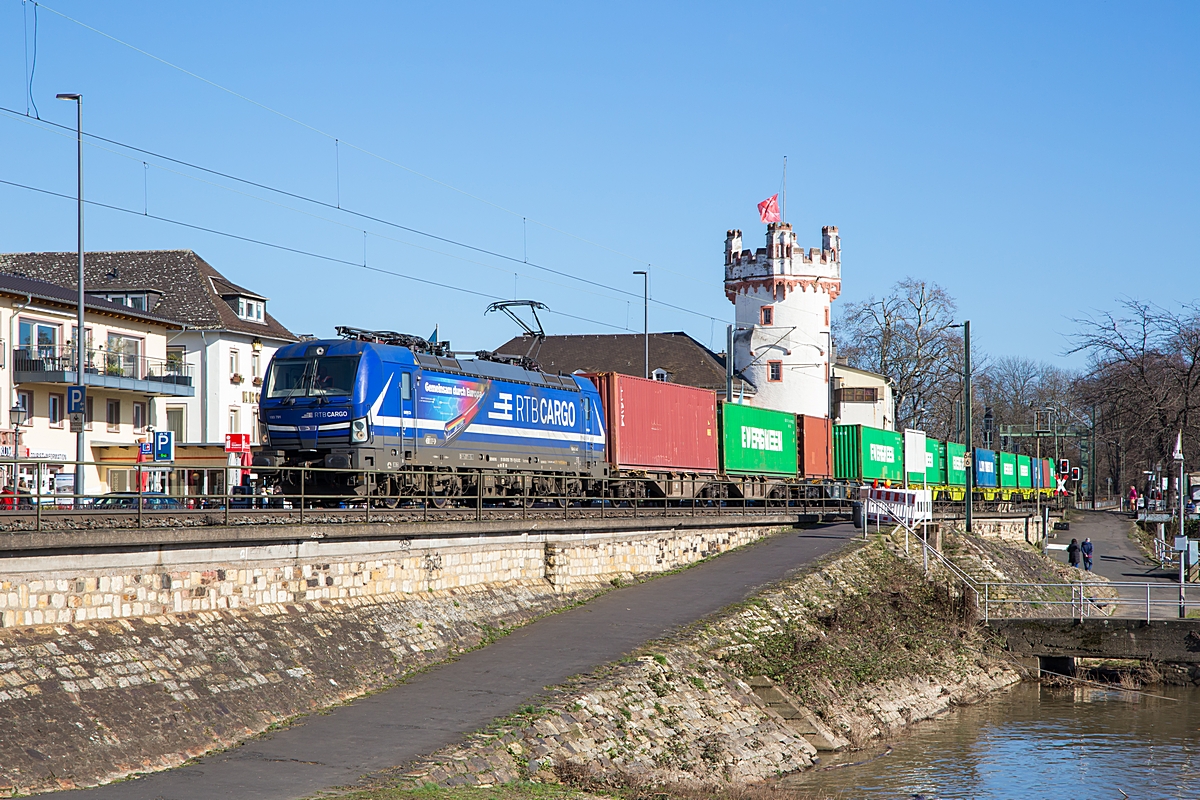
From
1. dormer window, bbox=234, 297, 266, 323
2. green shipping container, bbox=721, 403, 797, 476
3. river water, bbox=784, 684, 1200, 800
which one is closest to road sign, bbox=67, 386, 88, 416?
river water, bbox=784, 684, 1200, 800

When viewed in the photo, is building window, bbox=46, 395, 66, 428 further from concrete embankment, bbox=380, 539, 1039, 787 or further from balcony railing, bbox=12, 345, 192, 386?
concrete embankment, bbox=380, 539, 1039, 787

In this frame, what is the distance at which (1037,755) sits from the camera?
66.4 ft

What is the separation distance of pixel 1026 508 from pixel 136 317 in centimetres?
4543

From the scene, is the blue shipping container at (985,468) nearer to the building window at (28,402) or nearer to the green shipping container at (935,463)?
the green shipping container at (935,463)

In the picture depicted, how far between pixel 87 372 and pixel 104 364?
55.5 inches

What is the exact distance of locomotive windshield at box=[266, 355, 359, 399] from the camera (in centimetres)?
2311

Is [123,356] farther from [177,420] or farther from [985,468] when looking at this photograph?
[985,468]

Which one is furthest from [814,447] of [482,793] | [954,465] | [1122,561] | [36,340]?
[482,793]

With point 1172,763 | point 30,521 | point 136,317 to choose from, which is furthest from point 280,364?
point 136,317

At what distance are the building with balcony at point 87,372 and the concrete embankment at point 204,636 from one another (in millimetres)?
18921

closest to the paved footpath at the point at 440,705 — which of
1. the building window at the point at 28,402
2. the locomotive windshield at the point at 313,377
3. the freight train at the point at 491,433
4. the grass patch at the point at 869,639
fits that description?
the grass patch at the point at 869,639

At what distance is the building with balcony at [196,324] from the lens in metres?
51.2

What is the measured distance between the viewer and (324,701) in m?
15.7

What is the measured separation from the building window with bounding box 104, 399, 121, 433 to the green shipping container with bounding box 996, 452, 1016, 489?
151ft
